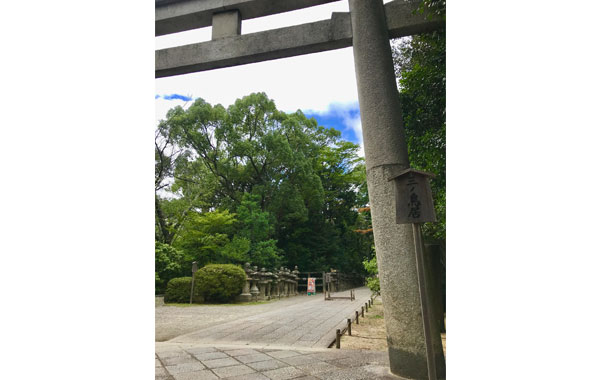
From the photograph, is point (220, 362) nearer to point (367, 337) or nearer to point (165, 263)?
point (367, 337)

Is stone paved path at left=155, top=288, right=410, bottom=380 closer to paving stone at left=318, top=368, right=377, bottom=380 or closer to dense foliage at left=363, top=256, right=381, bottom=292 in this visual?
paving stone at left=318, top=368, right=377, bottom=380

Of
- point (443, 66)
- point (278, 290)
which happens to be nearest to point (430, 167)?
point (443, 66)

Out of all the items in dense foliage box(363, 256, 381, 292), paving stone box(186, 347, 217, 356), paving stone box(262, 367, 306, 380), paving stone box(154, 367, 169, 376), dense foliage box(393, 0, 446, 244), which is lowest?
paving stone box(186, 347, 217, 356)

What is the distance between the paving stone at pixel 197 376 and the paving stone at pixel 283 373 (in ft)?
1.63

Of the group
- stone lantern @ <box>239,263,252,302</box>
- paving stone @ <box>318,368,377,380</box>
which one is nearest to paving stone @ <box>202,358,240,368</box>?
paving stone @ <box>318,368,377,380</box>

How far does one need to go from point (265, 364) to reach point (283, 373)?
0.42 m

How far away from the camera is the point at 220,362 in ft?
11.9

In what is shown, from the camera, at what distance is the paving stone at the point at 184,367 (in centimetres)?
328

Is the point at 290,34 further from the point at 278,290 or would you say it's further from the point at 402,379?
the point at 278,290

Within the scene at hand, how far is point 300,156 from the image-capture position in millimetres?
18844

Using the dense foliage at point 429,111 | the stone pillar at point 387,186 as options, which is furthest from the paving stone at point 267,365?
the dense foliage at point 429,111

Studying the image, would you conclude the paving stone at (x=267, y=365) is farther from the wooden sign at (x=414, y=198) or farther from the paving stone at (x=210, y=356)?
the wooden sign at (x=414, y=198)

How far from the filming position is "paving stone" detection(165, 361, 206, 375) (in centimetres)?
328

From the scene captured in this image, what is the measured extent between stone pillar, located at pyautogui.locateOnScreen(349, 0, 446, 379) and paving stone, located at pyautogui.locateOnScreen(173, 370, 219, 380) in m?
1.67
